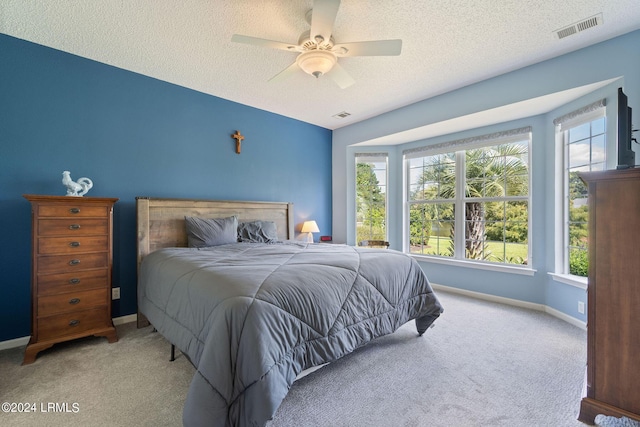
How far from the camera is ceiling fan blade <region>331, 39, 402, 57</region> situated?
75.6 inches

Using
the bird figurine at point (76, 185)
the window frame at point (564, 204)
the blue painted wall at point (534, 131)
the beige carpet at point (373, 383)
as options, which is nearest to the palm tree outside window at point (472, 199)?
the blue painted wall at point (534, 131)

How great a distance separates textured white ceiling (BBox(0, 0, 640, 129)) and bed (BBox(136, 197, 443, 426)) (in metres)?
1.46

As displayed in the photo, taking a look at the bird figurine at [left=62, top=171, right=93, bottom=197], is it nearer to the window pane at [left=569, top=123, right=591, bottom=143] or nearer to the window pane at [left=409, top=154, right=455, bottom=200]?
the window pane at [left=409, top=154, right=455, bottom=200]

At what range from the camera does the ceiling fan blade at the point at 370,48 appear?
1.92 metres

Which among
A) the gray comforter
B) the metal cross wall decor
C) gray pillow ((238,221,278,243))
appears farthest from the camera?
the metal cross wall decor

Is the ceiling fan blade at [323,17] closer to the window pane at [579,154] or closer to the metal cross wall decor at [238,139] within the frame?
the metal cross wall decor at [238,139]

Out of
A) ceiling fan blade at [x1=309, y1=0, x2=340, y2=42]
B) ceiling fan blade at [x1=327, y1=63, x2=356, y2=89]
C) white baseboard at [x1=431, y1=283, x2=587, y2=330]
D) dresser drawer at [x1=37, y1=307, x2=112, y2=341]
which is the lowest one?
white baseboard at [x1=431, y1=283, x2=587, y2=330]

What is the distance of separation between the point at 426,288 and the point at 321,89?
2544mm

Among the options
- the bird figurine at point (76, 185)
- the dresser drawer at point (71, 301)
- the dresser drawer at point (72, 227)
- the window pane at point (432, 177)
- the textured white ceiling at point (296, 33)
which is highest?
the textured white ceiling at point (296, 33)

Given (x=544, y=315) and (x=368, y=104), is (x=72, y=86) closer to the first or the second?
(x=368, y=104)

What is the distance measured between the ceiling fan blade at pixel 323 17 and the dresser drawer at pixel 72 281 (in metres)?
2.60

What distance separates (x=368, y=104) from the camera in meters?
3.82

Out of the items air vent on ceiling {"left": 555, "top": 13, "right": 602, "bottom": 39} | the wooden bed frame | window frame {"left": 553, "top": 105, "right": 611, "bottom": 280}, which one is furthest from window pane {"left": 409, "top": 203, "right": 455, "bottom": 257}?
the wooden bed frame

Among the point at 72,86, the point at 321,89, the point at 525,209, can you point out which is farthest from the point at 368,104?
the point at 72,86
